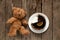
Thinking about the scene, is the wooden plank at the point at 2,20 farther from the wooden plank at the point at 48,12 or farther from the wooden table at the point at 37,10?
the wooden plank at the point at 48,12

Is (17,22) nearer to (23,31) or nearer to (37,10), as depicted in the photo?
(23,31)

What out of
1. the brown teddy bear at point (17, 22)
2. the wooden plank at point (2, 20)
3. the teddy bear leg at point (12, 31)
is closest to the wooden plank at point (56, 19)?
the brown teddy bear at point (17, 22)

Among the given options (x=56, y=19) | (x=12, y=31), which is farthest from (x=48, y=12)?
(x=12, y=31)

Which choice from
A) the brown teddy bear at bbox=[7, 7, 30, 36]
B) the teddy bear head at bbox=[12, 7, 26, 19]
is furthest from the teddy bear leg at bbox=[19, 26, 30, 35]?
the teddy bear head at bbox=[12, 7, 26, 19]

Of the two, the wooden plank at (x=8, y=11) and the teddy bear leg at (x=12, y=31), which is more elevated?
the wooden plank at (x=8, y=11)

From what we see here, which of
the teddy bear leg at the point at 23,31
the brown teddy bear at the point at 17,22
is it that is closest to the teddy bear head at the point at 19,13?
the brown teddy bear at the point at 17,22

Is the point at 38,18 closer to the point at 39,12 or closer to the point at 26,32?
the point at 39,12

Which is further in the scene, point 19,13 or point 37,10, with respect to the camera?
point 37,10

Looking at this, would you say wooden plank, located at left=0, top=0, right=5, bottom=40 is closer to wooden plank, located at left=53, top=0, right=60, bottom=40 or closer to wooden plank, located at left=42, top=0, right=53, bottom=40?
wooden plank, located at left=42, top=0, right=53, bottom=40
